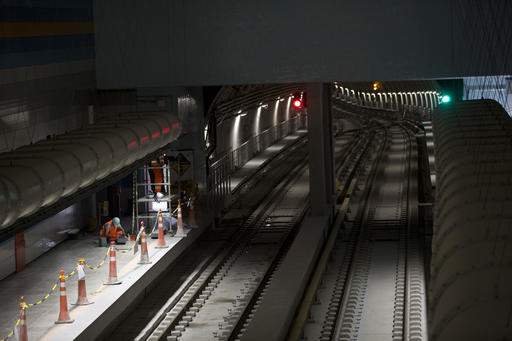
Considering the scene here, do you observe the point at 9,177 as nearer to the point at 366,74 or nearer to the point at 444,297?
the point at 444,297

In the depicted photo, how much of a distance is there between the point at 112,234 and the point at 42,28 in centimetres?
425

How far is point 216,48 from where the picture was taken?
2064cm

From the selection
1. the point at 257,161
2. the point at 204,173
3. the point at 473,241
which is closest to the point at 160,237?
the point at 204,173

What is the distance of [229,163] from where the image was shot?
3306 cm

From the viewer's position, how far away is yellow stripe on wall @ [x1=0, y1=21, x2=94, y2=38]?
16.6 meters

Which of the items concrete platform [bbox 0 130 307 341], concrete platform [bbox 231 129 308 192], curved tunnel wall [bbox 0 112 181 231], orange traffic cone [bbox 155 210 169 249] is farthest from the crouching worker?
concrete platform [bbox 231 129 308 192]

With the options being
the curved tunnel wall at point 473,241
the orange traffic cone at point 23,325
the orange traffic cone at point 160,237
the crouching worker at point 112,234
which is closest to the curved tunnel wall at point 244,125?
the crouching worker at point 112,234

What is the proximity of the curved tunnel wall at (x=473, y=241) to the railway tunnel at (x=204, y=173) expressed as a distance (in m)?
0.11

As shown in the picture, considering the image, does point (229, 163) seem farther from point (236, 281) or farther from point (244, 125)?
point (236, 281)

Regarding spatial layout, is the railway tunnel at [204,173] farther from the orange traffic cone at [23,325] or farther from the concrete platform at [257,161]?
the concrete platform at [257,161]

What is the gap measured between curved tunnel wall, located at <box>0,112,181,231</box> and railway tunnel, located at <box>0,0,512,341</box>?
0.14 ft

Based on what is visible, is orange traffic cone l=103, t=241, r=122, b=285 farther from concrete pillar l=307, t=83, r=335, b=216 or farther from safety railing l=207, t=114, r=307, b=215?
safety railing l=207, t=114, r=307, b=215

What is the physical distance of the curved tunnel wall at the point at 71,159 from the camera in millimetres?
10920

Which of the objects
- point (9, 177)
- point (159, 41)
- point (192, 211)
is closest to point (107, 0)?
point (159, 41)
